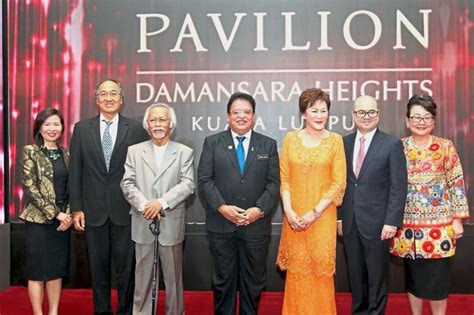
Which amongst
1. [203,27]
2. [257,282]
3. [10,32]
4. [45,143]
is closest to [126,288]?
[257,282]

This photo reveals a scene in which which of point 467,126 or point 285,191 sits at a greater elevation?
point 467,126

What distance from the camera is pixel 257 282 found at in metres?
3.29

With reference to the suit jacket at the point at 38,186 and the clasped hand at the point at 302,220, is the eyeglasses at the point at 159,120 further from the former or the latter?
the clasped hand at the point at 302,220

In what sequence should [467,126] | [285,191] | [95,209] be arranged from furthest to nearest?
[467,126] → [95,209] → [285,191]

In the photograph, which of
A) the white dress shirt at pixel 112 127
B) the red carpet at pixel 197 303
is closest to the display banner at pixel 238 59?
the red carpet at pixel 197 303

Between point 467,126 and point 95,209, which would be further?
point 467,126

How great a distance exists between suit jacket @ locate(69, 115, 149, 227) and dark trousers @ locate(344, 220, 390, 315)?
1.52 meters

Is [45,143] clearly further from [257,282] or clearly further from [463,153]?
[463,153]

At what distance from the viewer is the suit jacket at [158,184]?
10.9 ft

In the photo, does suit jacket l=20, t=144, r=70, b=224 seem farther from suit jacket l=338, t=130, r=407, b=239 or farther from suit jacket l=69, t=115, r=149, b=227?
suit jacket l=338, t=130, r=407, b=239

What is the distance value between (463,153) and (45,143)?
11.3ft

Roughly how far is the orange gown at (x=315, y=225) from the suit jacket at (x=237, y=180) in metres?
0.16

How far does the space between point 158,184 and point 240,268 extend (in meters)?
0.77

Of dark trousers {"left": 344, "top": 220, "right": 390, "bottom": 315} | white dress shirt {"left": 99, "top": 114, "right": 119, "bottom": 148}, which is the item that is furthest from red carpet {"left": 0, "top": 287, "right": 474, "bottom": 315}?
white dress shirt {"left": 99, "top": 114, "right": 119, "bottom": 148}
